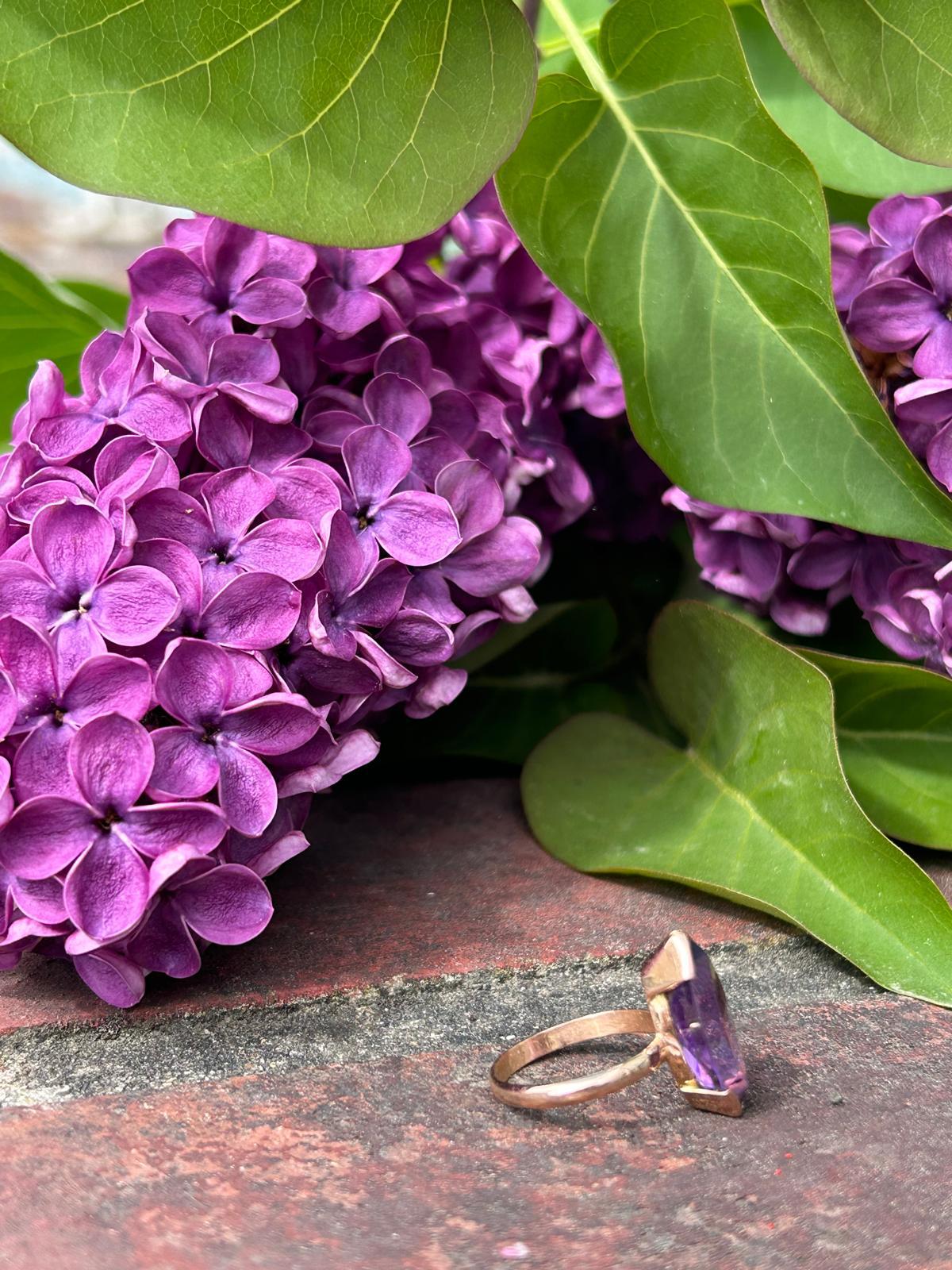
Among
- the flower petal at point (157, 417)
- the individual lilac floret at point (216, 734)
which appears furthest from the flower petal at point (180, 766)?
the flower petal at point (157, 417)

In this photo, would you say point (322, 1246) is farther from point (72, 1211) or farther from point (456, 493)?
Result: point (456, 493)

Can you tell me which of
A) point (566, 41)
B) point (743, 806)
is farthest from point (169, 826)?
point (566, 41)

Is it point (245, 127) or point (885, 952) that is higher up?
point (245, 127)

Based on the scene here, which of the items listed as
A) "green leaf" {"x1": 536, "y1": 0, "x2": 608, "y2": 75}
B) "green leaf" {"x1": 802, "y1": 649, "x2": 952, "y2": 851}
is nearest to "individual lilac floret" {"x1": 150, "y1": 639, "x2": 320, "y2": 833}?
"green leaf" {"x1": 802, "y1": 649, "x2": 952, "y2": 851}

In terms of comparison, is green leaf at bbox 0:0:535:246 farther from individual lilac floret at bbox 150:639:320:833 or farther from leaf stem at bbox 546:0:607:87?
individual lilac floret at bbox 150:639:320:833

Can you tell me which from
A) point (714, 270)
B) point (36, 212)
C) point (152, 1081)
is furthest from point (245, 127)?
point (36, 212)

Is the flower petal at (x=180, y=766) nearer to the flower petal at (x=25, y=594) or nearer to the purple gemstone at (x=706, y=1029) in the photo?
the flower petal at (x=25, y=594)

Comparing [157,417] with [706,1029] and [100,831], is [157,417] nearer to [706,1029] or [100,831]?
[100,831]
